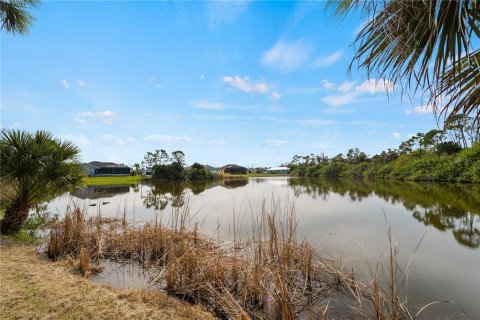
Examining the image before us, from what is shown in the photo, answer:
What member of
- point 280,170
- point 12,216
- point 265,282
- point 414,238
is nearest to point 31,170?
point 12,216

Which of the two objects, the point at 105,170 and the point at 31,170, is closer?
the point at 31,170

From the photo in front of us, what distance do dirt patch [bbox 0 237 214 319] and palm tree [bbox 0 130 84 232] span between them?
2.39m

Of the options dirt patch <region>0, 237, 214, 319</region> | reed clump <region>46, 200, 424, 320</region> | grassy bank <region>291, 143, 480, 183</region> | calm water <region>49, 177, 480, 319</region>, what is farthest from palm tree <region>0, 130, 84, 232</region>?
grassy bank <region>291, 143, 480, 183</region>

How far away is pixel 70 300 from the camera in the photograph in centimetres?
358

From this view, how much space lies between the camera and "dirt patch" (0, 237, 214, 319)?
3.26 metres

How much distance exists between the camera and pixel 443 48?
208 cm

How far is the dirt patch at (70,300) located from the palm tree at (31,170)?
2391 millimetres

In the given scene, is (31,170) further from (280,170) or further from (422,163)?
(280,170)

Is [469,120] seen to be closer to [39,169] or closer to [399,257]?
[399,257]

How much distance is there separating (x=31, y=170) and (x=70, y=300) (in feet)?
14.0

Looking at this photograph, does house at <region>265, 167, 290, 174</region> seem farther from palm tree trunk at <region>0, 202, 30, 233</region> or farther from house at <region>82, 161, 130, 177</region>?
palm tree trunk at <region>0, 202, 30, 233</region>

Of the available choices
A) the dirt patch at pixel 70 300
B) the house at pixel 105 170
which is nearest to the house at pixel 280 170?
the house at pixel 105 170

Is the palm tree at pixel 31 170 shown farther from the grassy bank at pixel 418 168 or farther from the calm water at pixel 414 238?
the grassy bank at pixel 418 168

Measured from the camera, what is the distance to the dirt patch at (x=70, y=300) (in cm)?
326
